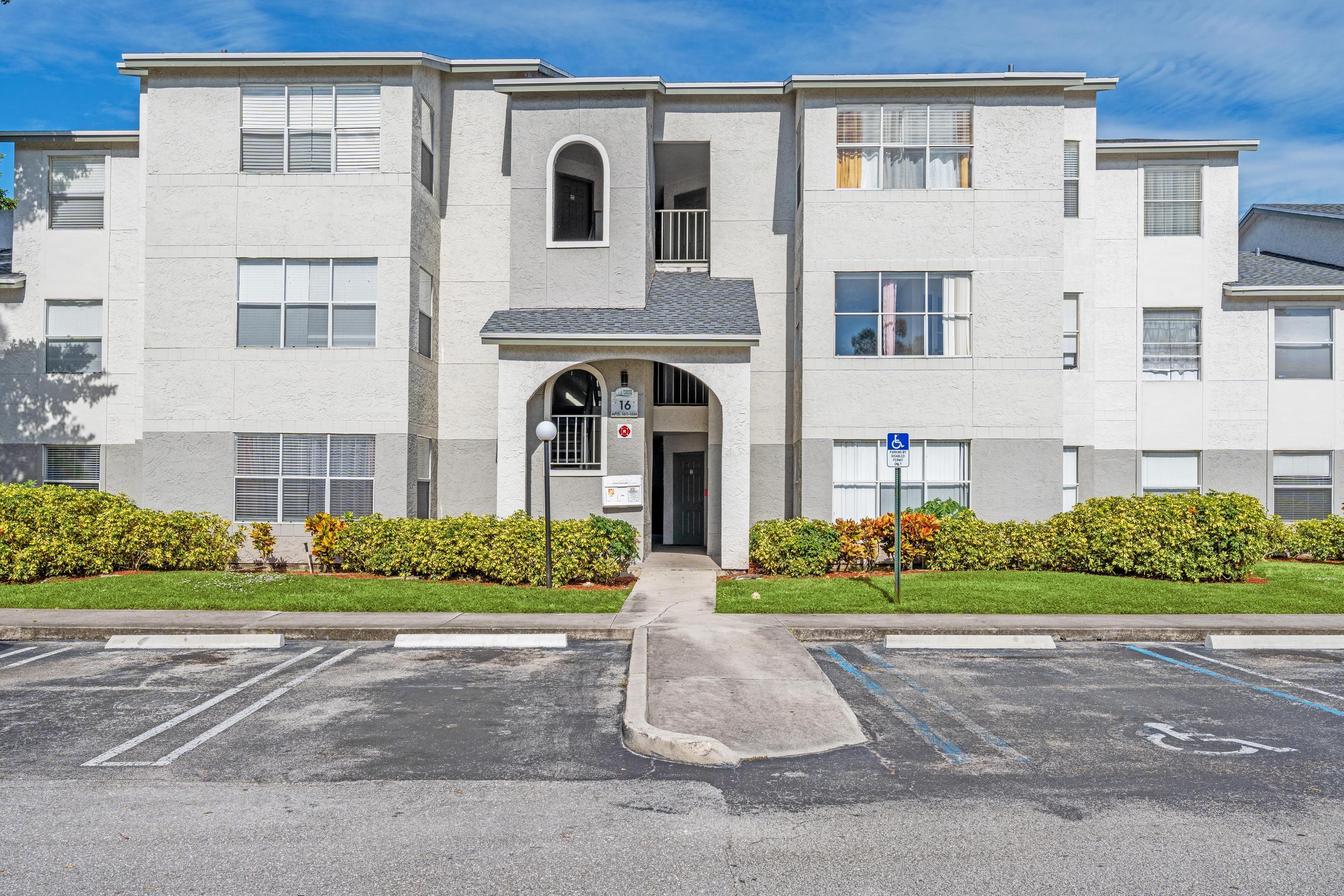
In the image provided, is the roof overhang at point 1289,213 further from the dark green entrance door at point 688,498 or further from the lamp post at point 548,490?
the lamp post at point 548,490

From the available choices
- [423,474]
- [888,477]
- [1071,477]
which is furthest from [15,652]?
[1071,477]

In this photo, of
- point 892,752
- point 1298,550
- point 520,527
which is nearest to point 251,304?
point 520,527

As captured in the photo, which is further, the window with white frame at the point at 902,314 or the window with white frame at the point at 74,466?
the window with white frame at the point at 74,466

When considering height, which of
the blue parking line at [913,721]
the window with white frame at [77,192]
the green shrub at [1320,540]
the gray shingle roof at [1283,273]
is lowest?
the blue parking line at [913,721]

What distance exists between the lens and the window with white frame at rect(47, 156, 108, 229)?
63.4ft

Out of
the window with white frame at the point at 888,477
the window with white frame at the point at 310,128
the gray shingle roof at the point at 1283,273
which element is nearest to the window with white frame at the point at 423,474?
the window with white frame at the point at 310,128

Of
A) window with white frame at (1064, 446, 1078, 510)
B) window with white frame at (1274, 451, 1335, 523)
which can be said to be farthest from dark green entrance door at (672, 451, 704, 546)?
window with white frame at (1274, 451, 1335, 523)

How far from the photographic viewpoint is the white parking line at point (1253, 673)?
902cm

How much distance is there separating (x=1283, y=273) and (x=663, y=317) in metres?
13.9

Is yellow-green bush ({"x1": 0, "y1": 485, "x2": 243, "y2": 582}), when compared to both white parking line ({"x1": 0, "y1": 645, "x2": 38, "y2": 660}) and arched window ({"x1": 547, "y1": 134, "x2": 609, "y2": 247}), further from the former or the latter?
arched window ({"x1": 547, "y1": 134, "x2": 609, "y2": 247})

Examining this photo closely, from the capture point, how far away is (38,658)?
35.0ft

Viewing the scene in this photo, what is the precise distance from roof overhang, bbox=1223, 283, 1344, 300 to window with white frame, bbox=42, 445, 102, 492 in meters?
23.3

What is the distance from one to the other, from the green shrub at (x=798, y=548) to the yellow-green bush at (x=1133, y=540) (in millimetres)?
1964

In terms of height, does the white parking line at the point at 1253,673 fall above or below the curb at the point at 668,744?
below
